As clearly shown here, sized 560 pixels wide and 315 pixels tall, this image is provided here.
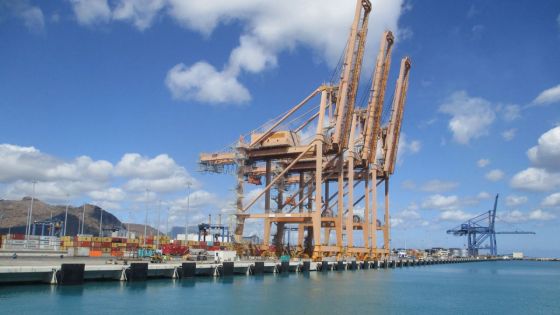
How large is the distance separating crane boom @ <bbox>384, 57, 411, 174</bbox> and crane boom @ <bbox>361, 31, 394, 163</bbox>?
21.3 feet

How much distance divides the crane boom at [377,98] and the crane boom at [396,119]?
648cm

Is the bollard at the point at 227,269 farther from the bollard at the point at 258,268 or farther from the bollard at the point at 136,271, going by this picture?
the bollard at the point at 136,271

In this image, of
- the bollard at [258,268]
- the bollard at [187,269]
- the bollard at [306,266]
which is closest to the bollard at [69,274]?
the bollard at [187,269]

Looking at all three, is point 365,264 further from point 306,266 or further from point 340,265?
point 306,266

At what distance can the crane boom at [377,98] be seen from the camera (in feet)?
222

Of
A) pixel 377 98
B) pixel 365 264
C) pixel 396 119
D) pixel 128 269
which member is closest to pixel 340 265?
pixel 365 264

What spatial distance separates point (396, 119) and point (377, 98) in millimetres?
9958

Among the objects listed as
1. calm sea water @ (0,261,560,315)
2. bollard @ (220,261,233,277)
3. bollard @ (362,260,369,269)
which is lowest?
calm sea water @ (0,261,560,315)

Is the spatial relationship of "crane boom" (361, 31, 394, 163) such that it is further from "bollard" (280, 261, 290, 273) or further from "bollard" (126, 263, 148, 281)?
"bollard" (126, 263, 148, 281)

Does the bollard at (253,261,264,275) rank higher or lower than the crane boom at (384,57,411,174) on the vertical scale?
lower

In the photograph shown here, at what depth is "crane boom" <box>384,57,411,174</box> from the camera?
74750 millimetres

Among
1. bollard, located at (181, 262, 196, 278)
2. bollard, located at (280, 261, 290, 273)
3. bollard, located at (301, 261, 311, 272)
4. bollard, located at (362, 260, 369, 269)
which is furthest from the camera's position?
bollard, located at (362, 260, 369, 269)

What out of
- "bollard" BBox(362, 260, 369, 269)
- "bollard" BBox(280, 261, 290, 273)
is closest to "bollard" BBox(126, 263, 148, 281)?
"bollard" BBox(280, 261, 290, 273)

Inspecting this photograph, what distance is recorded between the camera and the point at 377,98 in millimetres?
68000
